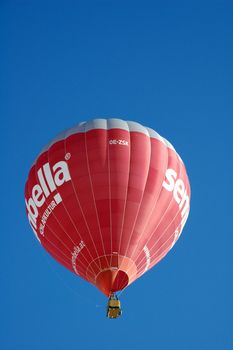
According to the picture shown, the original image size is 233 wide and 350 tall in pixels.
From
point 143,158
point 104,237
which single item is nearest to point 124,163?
point 143,158

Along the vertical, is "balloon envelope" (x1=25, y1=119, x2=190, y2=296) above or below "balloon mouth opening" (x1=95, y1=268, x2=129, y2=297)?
above

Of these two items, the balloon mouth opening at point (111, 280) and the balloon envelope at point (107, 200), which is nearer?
the balloon mouth opening at point (111, 280)

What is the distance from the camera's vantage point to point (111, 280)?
2491 cm

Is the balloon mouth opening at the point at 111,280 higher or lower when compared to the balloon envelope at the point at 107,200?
lower

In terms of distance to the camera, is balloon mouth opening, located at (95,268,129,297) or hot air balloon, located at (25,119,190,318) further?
hot air balloon, located at (25,119,190,318)

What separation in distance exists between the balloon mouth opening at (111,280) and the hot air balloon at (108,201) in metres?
0.03

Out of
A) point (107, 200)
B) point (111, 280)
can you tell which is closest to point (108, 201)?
point (107, 200)

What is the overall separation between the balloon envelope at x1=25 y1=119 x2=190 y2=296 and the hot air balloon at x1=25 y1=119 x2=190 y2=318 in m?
0.03

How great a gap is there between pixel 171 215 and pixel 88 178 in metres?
2.54

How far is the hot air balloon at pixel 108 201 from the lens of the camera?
25.1 meters

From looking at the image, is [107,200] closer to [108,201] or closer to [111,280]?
[108,201]

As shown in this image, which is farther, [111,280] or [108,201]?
[108,201]

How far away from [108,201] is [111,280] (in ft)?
6.80

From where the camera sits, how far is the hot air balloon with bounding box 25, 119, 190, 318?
987 inches
